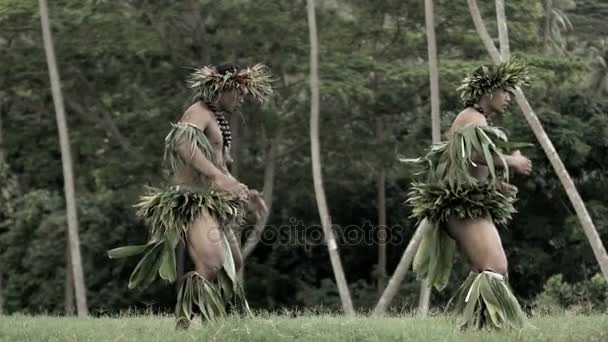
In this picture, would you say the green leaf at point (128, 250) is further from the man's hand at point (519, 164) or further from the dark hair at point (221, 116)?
the man's hand at point (519, 164)

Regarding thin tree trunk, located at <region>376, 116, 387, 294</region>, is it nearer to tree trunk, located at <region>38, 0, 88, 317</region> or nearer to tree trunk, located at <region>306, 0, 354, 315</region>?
tree trunk, located at <region>306, 0, 354, 315</region>

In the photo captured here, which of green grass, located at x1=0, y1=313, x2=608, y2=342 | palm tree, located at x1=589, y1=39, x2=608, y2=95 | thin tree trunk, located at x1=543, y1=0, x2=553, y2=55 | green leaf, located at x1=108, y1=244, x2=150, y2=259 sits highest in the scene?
thin tree trunk, located at x1=543, y1=0, x2=553, y2=55

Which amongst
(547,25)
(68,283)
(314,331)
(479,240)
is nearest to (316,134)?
(547,25)

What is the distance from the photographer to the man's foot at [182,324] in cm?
834

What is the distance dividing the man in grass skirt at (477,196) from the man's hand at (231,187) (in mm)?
1363

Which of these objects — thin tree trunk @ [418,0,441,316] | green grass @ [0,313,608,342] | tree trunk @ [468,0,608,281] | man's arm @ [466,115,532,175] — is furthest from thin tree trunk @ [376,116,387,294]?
man's arm @ [466,115,532,175]

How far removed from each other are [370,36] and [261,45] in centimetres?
290

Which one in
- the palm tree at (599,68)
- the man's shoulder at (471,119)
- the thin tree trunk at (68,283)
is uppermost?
the palm tree at (599,68)

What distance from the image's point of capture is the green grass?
7434 mm

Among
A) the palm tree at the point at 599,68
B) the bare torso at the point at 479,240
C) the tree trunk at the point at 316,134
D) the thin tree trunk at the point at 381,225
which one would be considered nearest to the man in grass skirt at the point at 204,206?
the bare torso at the point at 479,240

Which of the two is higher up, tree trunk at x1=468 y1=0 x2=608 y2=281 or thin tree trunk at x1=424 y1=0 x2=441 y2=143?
thin tree trunk at x1=424 y1=0 x2=441 y2=143

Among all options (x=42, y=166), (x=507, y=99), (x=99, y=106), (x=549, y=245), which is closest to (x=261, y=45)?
(x=99, y=106)

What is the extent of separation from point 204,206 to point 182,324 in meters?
0.91

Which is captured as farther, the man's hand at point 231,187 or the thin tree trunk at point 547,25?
the thin tree trunk at point 547,25
